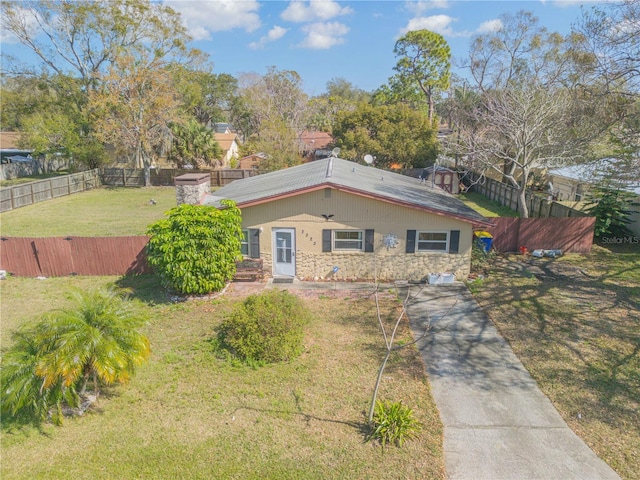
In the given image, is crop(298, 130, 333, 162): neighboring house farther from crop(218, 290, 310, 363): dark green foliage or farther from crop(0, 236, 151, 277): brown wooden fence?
crop(218, 290, 310, 363): dark green foliage

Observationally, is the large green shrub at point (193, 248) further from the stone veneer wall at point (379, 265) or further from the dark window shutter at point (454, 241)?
the dark window shutter at point (454, 241)

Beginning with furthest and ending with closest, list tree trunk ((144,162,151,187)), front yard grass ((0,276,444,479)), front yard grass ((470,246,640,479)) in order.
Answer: tree trunk ((144,162,151,187)) → front yard grass ((470,246,640,479)) → front yard grass ((0,276,444,479))

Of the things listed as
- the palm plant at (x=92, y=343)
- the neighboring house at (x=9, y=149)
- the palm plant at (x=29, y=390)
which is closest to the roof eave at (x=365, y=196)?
the palm plant at (x=92, y=343)

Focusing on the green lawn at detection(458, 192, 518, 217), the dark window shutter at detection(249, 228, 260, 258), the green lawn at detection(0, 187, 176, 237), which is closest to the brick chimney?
the dark window shutter at detection(249, 228, 260, 258)

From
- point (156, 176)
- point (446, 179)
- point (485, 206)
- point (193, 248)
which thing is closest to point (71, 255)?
point (193, 248)

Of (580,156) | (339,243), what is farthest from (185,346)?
(580,156)
